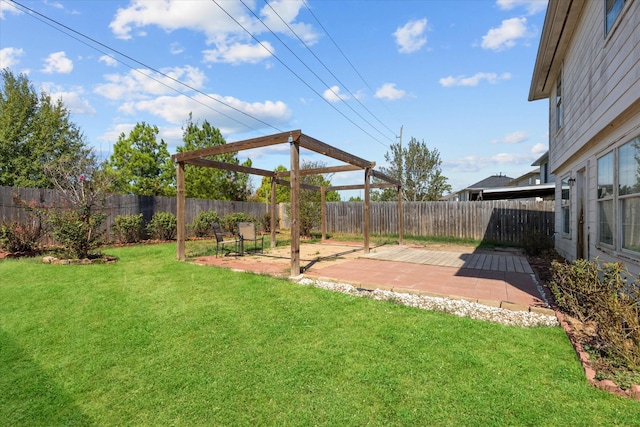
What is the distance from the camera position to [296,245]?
556cm

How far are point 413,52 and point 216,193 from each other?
14.2 metres

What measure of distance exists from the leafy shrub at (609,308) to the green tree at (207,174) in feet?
60.9

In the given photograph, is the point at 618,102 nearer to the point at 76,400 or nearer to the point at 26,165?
the point at 76,400

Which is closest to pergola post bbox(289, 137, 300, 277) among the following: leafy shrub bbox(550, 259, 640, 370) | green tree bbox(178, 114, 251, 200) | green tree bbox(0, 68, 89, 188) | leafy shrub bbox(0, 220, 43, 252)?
leafy shrub bbox(550, 259, 640, 370)

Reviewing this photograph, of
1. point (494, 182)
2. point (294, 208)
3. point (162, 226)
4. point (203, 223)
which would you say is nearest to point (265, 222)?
point (203, 223)

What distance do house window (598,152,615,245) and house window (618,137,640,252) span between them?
1.10 feet

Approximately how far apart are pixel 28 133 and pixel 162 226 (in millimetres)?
14850

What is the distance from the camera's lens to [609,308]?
2.59 metres

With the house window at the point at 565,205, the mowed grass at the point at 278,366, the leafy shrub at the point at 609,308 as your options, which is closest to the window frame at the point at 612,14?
the leafy shrub at the point at 609,308

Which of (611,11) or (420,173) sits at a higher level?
(420,173)

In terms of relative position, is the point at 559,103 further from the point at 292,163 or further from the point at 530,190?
the point at 292,163

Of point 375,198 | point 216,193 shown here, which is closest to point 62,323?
point 216,193

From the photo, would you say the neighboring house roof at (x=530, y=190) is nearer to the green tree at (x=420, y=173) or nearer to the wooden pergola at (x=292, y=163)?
the green tree at (x=420, y=173)

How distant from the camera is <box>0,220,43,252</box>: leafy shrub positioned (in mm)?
7625
